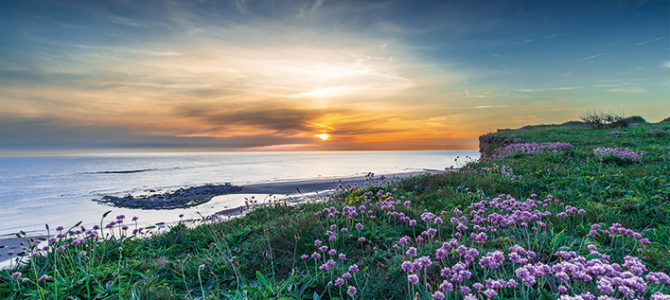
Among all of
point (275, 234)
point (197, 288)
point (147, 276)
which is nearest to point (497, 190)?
point (275, 234)

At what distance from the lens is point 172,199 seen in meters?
22.2

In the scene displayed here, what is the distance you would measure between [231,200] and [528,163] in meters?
Result: 18.1

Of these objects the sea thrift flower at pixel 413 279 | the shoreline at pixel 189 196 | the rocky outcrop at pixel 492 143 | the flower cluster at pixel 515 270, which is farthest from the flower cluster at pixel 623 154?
the sea thrift flower at pixel 413 279

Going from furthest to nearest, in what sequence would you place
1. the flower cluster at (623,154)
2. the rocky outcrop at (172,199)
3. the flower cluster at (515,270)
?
the rocky outcrop at (172,199) → the flower cluster at (623,154) → the flower cluster at (515,270)

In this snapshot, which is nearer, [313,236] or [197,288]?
[197,288]

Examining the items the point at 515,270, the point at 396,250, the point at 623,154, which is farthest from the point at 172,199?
the point at 623,154

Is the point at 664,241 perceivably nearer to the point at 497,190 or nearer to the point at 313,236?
the point at 497,190

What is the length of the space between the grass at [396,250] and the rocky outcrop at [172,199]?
1509 centimetres

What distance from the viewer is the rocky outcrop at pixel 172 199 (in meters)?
20.2

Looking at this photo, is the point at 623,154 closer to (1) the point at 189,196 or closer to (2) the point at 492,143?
(2) the point at 492,143

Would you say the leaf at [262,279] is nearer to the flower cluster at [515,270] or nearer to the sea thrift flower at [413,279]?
the flower cluster at [515,270]

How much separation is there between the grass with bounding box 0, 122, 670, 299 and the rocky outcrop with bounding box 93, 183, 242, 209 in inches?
594

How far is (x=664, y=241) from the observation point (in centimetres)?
399

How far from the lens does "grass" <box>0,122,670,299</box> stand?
279cm
